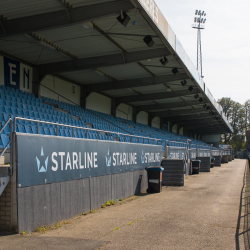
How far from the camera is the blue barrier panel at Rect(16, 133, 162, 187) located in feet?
21.1

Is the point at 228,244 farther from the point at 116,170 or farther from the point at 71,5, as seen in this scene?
the point at 71,5

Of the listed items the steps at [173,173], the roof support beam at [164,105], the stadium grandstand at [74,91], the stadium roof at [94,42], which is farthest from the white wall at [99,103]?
the steps at [173,173]

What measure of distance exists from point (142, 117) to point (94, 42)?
22147 mm

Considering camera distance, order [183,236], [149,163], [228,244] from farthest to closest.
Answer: [149,163] → [183,236] → [228,244]

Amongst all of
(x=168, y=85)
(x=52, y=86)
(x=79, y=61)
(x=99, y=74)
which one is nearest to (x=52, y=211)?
(x=79, y=61)

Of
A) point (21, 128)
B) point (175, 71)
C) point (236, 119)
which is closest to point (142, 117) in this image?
point (175, 71)

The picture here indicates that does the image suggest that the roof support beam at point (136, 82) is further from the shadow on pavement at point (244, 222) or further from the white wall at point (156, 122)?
the white wall at point (156, 122)

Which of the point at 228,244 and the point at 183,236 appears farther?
the point at 183,236

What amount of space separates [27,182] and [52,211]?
1.15 metres

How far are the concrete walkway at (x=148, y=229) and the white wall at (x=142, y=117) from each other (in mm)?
24985

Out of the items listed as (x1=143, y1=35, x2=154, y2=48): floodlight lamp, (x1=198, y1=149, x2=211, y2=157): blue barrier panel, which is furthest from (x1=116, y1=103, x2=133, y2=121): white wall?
(x1=143, y1=35, x2=154, y2=48): floodlight lamp

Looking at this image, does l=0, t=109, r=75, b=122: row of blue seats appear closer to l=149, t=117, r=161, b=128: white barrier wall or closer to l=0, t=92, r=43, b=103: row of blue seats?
l=0, t=92, r=43, b=103: row of blue seats

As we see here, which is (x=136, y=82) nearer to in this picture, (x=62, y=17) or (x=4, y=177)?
(x=62, y=17)

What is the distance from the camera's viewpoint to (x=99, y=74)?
20.4m
